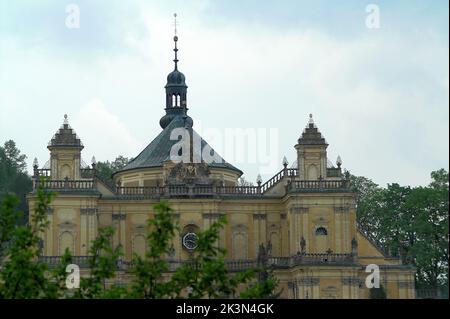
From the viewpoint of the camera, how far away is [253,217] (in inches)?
3418

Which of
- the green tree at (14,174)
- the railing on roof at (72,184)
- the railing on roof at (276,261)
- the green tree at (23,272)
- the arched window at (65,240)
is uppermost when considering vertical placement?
Answer: the green tree at (14,174)

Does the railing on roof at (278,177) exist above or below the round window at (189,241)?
above

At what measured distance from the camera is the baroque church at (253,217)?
8175 centimetres

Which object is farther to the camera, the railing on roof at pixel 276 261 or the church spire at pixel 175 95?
the church spire at pixel 175 95

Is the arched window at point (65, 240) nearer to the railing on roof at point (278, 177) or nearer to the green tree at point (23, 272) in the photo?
the railing on roof at point (278, 177)

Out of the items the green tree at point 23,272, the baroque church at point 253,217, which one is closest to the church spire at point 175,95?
the baroque church at point 253,217

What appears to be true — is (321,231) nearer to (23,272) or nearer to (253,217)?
(253,217)

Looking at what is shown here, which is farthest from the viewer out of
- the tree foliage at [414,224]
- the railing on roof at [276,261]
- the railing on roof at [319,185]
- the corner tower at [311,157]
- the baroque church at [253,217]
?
the tree foliage at [414,224]

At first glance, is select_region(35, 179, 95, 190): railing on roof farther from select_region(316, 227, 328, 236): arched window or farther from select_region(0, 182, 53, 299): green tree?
select_region(0, 182, 53, 299): green tree

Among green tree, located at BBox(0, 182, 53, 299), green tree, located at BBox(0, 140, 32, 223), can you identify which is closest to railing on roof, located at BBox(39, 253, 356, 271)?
green tree, located at BBox(0, 140, 32, 223)

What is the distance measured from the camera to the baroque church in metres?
81.8

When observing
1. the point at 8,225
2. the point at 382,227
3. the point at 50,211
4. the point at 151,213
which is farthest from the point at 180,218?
the point at 8,225
